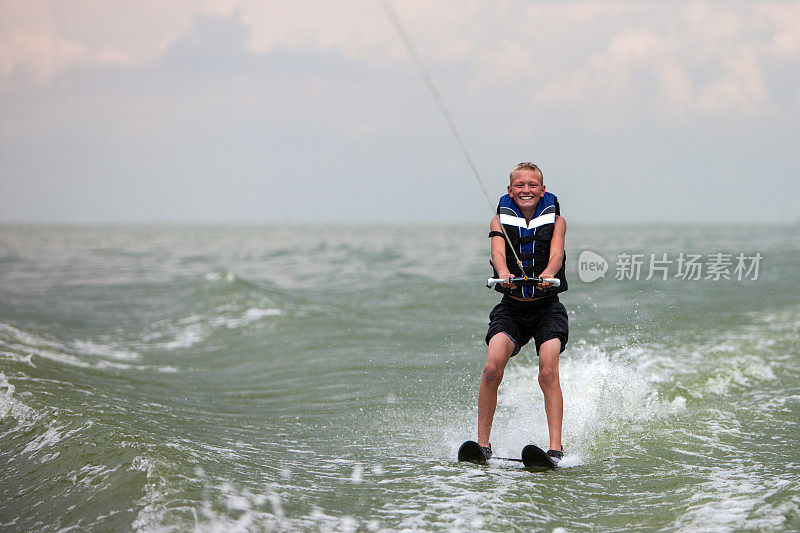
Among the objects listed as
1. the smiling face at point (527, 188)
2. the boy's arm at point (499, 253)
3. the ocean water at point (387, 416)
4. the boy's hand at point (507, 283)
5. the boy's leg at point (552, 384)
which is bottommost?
the ocean water at point (387, 416)

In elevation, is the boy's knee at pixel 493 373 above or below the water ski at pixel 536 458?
above

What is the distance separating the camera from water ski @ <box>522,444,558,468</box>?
4461 mm

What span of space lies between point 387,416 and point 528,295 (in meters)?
2.06

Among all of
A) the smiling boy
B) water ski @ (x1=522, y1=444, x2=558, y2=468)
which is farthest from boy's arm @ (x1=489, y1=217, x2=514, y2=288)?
water ski @ (x1=522, y1=444, x2=558, y2=468)

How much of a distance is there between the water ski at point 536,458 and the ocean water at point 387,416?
0.11m

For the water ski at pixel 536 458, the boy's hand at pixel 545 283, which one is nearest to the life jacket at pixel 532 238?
the boy's hand at pixel 545 283

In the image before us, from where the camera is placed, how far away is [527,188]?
15.7ft

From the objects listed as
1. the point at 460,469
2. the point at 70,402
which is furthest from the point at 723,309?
the point at 70,402

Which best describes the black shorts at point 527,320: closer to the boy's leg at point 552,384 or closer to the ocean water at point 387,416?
the boy's leg at point 552,384

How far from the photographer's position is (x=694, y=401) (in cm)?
664

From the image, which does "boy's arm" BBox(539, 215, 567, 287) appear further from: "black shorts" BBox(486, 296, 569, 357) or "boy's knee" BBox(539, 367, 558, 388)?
"boy's knee" BBox(539, 367, 558, 388)

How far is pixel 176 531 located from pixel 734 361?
6532mm

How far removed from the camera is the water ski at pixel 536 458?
176 inches
